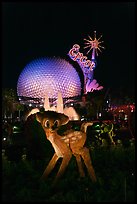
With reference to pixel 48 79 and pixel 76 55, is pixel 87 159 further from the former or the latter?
pixel 48 79

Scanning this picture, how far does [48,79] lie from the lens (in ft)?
152

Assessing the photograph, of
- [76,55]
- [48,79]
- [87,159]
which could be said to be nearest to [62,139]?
[87,159]

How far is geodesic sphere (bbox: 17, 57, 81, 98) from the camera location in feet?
151

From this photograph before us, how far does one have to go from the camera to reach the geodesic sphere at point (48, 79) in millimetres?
46147

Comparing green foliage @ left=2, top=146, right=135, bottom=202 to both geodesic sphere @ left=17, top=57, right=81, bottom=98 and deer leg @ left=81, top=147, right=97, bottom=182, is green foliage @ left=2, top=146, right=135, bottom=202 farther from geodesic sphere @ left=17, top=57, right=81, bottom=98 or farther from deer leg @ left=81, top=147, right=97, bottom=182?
geodesic sphere @ left=17, top=57, right=81, bottom=98

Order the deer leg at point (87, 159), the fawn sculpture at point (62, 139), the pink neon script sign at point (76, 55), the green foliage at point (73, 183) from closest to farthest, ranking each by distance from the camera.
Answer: the green foliage at point (73, 183) < the fawn sculpture at point (62, 139) < the deer leg at point (87, 159) < the pink neon script sign at point (76, 55)

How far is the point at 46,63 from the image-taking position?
48.7m

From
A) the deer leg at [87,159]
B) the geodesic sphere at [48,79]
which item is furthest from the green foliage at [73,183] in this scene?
the geodesic sphere at [48,79]

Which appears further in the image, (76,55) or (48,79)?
(48,79)

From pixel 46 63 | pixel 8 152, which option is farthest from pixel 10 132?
pixel 46 63

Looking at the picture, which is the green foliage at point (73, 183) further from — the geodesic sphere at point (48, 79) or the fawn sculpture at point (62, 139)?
the geodesic sphere at point (48, 79)

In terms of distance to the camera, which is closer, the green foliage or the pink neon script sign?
the green foliage

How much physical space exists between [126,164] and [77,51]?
36.2 metres

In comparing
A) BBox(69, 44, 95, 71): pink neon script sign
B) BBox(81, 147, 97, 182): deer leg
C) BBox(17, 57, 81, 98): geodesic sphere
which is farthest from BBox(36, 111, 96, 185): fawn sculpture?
BBox(17, 57, 81, 98): geodesic sphere
